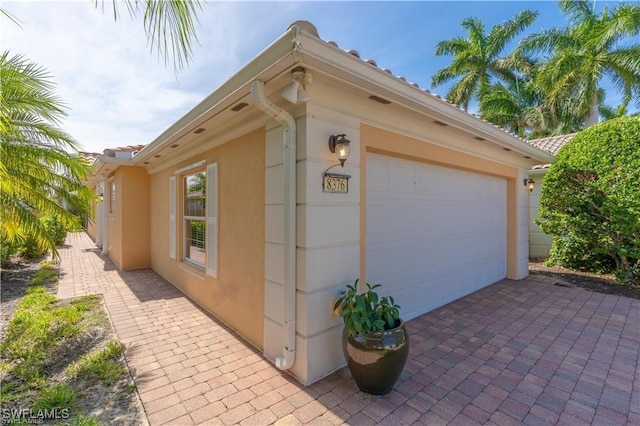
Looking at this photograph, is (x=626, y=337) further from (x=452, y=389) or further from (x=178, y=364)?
(x=178, y=364)

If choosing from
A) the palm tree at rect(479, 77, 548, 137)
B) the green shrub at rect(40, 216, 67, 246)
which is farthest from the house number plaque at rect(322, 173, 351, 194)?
the palm tree at rect(479, 77, 548, 137)

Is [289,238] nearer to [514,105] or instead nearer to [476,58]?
[514,105]

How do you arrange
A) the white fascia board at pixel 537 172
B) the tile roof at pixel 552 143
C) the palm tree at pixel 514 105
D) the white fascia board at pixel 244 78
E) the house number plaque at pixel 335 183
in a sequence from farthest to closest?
the palm tree at pixel 514 105
the tile roof at pixel 552 143
the white fascia board at pixel 537 172
the house number plaque at pixel 335 183
the white fascia board at pixel 244 78

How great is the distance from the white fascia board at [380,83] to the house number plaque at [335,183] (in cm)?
102

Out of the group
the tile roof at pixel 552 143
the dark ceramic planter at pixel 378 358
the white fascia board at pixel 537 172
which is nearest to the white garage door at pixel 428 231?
the dark ceramic planter at pixel 378 358

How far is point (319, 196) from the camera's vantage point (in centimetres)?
336

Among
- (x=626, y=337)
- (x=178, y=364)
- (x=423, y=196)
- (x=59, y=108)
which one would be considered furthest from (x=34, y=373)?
(x=626, y=337)

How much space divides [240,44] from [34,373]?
466 centimetres

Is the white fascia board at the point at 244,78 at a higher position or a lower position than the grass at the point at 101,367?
higher

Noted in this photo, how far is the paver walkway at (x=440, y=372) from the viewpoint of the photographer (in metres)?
2.86

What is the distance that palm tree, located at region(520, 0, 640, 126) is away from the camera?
45.2ft

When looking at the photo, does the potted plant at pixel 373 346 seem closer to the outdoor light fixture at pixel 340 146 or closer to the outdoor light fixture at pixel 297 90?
the outdoor light fixture at pixel 340 146

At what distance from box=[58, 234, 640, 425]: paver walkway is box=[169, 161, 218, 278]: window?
1.07 metres

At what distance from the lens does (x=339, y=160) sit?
3.51m
